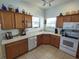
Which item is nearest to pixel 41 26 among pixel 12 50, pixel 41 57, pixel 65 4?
pixel 65 4

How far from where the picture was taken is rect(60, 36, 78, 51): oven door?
2.52 meters

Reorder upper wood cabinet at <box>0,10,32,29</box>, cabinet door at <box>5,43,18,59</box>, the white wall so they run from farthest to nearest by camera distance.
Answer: the white wall < upper wood cabinet at <box>0,10,32,29</box> < cabinet door at <box>5,43,18,59</box>

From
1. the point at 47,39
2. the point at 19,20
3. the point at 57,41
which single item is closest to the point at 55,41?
the point at 57,41

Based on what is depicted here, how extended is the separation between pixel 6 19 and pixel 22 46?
54.1 inches

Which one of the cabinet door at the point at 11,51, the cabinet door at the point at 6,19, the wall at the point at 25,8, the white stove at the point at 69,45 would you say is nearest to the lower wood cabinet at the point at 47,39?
the white stove at the point at 69,45

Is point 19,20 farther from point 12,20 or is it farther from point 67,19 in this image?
point 67,19

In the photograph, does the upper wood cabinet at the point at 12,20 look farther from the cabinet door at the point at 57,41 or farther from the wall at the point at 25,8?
the cabinet door at the point at 57,41

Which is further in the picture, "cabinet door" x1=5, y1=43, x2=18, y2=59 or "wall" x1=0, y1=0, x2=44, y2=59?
"wall" x1=0, y1=0, x2=44, y2=59

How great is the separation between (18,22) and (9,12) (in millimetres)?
566

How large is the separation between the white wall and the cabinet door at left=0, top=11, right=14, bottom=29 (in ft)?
9.60

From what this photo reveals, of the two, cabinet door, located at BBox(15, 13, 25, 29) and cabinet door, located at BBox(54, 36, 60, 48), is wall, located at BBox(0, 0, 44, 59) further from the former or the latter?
cabinet door, located at BBox(54, 36, 60, 48)

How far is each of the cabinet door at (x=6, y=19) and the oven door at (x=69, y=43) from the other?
2.70 metres

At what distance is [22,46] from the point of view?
8.55 feet

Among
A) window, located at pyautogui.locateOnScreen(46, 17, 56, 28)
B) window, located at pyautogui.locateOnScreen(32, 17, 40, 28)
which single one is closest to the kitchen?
window, located at pyautogui.locateOnScreen(32, 17, 40, 28)
